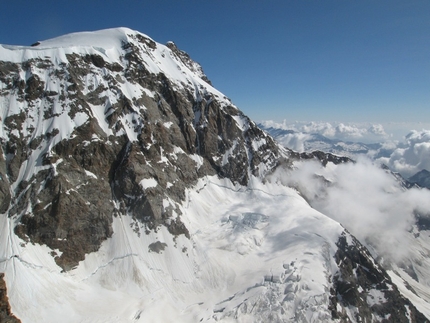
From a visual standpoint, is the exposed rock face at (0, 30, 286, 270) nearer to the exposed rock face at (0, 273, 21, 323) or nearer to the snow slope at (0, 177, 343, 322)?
the snow slope at (0, 177, 343, 322)

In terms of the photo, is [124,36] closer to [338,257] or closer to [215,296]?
[215,296]

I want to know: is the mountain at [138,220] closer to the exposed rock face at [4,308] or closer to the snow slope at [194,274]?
the snow slope at [194,274]

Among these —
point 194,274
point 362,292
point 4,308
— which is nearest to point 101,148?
point 4,308

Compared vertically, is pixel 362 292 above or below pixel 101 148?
below

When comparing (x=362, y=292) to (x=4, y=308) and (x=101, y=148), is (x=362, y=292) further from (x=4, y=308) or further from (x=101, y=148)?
(x=101, y=148)

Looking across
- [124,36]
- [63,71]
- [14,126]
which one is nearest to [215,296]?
[14,126]

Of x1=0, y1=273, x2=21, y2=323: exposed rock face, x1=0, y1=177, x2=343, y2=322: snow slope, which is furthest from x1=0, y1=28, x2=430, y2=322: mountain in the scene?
x1=0, y1=273, x2=21, y2=323: exposed rock face

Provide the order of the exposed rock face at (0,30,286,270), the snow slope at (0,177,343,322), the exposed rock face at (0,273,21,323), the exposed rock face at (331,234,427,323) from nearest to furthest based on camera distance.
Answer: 1. the exposed rock face at (0,273,21,323)
2. the snow slope at (0,177,343,322)
3. the exposed rock face at (0,30,286,270)
4. the exposed rock face at (331,234,427,323)
